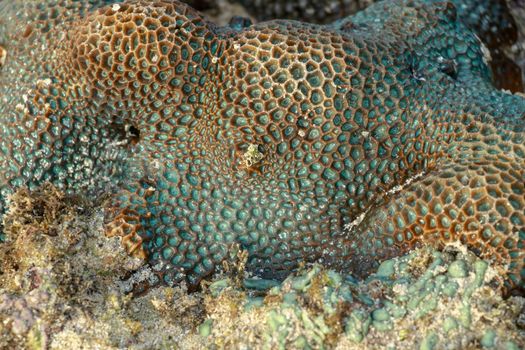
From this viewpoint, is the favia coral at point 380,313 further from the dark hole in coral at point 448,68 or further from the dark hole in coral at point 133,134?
the dark hole in coral at point 448,68

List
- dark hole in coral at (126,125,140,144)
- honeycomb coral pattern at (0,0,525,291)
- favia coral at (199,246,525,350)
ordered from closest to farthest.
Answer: favia coral at (199,246,525,350) < honeycomb coral pattern at (0,0,525,291) < dark hole in coral at (126,125,140,144)

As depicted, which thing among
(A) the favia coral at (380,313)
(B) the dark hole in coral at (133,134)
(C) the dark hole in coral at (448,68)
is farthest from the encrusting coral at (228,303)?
(C) the dark hole in coral at (448,68)

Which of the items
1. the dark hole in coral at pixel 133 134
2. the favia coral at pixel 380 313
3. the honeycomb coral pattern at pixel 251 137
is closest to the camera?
the favia coral at pixel 380 313

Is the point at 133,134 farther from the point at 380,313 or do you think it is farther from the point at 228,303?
the point at 380,313

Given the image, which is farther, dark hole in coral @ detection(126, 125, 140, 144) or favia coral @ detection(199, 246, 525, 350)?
dark hole in coral @ detection(126, 125, 140, 144)

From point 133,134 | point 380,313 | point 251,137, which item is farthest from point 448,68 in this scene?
point 133,134

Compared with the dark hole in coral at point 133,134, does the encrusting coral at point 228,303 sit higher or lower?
lower

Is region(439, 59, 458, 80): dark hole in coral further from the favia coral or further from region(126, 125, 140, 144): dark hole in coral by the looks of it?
region(126, 125, 140, 144): dark hole in coral

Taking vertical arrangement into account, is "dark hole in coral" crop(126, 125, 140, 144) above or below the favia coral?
above

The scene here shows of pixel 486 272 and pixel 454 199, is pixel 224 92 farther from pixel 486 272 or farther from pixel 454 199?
pixel 486 272

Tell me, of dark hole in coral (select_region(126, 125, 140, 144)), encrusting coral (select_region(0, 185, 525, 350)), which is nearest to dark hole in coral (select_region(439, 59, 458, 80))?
encrusting coral (select_region(0, 185, 525, 350))

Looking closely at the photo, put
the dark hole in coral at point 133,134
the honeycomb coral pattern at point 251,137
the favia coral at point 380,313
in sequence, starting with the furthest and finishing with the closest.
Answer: the dark hole in coral at point 133,134 < the honeycomb coral pattern at point 251,137 < the favia coral at point 380,313
